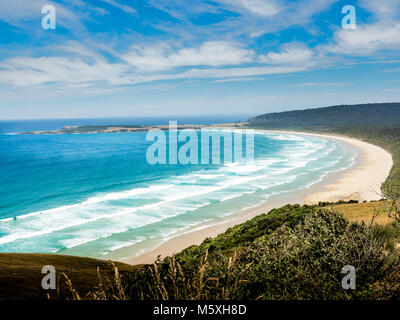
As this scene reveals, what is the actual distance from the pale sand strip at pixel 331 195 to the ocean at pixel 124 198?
1.62 m

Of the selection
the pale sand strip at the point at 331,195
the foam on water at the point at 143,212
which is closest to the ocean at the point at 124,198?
the foam on water at the point at 143,212

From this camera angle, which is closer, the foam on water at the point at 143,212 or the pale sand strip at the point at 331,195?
the pale sand strip at the point at 331,195

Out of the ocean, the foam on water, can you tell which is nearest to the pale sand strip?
the ocean

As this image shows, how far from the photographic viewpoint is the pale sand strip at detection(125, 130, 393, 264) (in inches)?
1174

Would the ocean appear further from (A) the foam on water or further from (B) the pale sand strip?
(B) the pale sand strip

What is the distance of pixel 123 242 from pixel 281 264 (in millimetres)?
26328

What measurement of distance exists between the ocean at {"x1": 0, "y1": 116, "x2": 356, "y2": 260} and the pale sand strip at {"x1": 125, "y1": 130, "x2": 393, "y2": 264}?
1.62m

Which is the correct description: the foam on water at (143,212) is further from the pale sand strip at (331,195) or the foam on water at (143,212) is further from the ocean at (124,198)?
the pale sand strip at (331,195)

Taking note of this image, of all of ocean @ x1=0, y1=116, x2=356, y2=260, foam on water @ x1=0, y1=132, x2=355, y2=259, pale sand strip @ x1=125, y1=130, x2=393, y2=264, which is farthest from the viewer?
ocean @ x1=0, y1=116, x2=356, y2=260

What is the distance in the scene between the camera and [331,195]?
4903cm

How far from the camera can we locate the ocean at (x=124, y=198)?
32875mm

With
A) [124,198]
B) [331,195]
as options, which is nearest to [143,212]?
[124,198]

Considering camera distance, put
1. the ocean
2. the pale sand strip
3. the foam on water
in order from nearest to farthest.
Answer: the pale sand strip < the foam on water < the ocean
